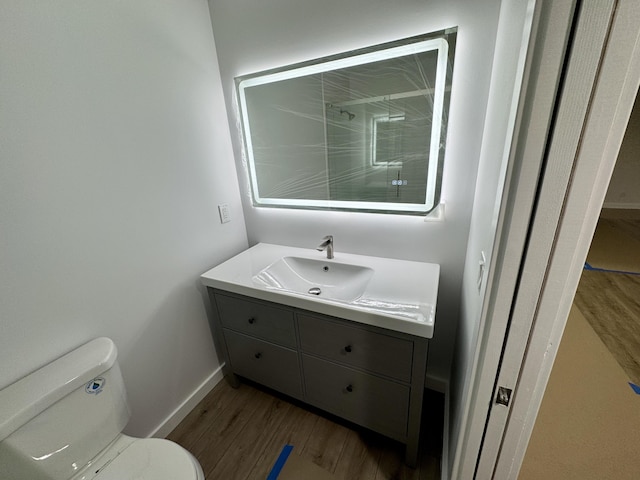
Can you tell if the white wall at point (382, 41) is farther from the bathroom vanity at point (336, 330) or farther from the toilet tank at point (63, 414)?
the toilet tank at point (63, 414)

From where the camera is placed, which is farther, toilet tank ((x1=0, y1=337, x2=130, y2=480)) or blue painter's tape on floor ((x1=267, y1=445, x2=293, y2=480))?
blue painter's tape on floor ((x1=267, y1=445, x2=293, y2=480))

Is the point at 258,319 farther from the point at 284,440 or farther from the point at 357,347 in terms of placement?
the point at 284,440

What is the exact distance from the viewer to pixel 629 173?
13.2ft

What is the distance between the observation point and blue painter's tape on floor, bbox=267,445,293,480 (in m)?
1.18

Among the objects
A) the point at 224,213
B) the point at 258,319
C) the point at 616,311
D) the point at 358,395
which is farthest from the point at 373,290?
the point at 616,311

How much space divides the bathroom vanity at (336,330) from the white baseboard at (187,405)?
0.57 ft

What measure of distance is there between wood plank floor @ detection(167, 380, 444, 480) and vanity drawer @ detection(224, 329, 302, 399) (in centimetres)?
17

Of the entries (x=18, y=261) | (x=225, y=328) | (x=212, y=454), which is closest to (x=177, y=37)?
(x=18, y=261)

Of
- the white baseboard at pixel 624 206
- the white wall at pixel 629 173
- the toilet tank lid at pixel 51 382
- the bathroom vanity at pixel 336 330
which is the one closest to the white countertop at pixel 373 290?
the bathroom vanity at pixel 336 330

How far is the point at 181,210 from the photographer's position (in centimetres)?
136

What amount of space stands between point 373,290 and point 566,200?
79 centimetres

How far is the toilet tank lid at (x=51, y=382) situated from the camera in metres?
0.74

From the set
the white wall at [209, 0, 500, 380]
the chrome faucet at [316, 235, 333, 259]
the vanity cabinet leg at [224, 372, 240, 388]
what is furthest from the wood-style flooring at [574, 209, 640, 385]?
the vanity cabinet leg at [224, 372, 240, 388]

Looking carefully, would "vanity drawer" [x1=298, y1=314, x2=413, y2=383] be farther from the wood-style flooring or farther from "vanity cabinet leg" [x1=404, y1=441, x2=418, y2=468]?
the wood-style flooring
